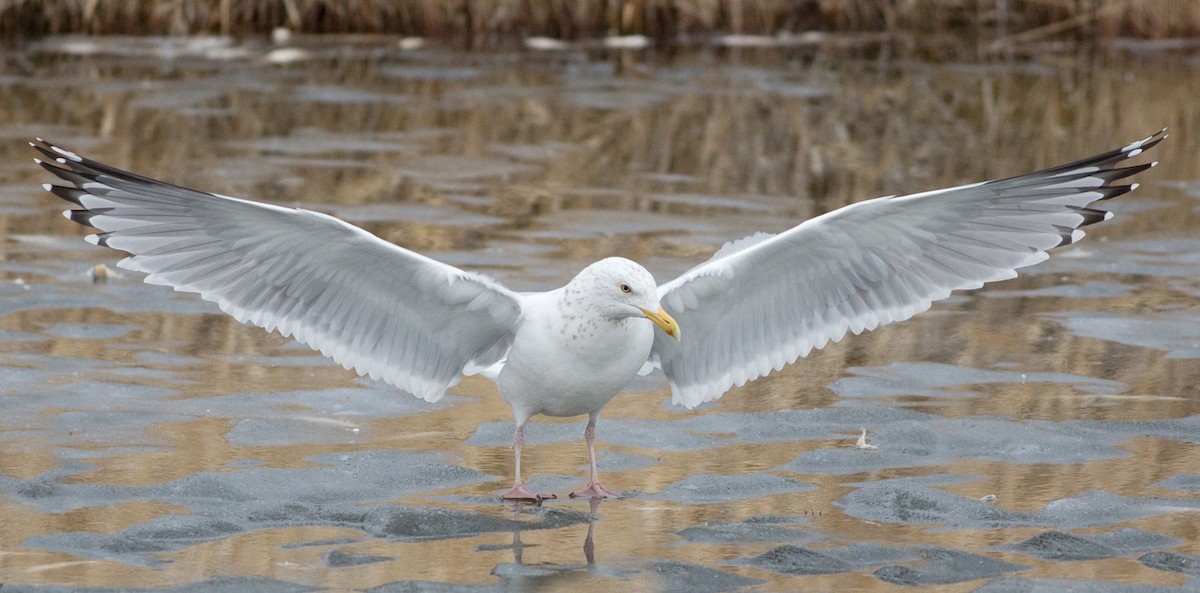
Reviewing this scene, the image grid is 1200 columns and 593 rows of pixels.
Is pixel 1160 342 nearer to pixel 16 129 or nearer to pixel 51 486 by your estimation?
pixel 51 486

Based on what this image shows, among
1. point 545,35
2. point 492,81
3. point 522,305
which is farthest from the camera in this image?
point 545,35

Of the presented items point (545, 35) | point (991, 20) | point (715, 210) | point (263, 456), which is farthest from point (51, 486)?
point (991, 20)

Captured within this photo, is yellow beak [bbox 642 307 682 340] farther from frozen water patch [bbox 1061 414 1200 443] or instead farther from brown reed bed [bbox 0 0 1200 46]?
brown reed bed [bbox 0 0 1200 46]

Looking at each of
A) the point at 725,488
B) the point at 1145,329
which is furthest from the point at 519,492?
the point at 1145,329

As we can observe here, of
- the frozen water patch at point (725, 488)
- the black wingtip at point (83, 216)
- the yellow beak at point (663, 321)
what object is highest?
the black wingtip at point (83, 216)

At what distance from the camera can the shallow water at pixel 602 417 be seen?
536 cm

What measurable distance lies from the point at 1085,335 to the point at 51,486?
17.1ft

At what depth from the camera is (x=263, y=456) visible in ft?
21.1

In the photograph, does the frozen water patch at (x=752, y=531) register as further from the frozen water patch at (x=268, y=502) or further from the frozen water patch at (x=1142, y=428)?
the frozen water patch at (x=1142, y=428)

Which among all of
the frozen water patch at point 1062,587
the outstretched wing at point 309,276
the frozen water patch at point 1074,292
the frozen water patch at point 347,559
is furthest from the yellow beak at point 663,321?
the frozen water patch at point 1074,292

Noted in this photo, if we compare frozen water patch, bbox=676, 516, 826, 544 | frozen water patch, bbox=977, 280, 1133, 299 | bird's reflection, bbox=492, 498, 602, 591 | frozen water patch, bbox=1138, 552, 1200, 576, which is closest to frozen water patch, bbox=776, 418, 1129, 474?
frozen water patch, bbox=676, 516, 826, 544

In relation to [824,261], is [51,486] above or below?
below

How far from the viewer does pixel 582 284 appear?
234 inches

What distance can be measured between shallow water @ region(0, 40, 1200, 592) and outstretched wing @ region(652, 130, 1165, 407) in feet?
1.37
